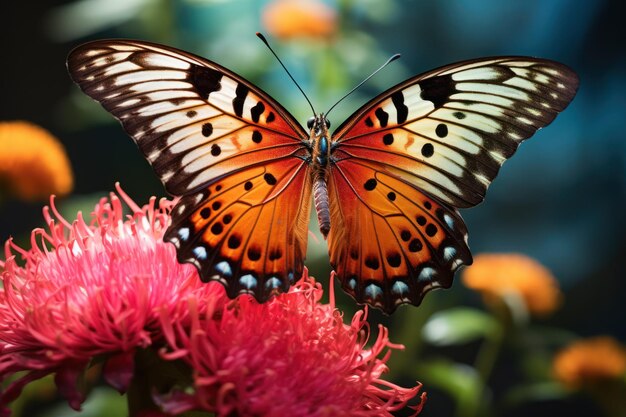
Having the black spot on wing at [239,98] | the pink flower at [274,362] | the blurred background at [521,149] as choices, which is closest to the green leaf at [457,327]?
the blurred background at [521,149]

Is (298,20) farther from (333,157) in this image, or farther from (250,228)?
(250,228)

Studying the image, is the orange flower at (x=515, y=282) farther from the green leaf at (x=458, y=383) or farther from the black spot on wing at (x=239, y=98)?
the black spot on wing at (x=239, y=98)

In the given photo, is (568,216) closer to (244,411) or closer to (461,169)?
(461,169)

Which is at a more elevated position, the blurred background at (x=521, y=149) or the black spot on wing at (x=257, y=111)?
the blurred background at (x=521, y=149)

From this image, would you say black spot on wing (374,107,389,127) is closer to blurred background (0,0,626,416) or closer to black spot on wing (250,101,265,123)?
black spot on wing (250,101,265,123)

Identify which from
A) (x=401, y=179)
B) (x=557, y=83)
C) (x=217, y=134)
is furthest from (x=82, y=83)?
(x=557, y=83)

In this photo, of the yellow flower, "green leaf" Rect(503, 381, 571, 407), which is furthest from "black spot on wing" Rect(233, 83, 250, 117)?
"green leaf" Rect(503, 381, 571, 407)
